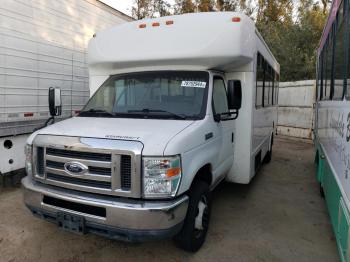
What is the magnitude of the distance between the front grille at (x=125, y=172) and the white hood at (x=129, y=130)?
194mm

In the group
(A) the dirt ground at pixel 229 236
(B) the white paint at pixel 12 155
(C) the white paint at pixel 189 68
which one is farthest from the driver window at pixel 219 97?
(B) the white paint at pixel 12 155

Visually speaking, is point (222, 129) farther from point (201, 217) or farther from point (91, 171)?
point (91, 171)

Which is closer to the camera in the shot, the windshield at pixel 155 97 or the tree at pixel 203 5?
the windshield at pixel 155 97

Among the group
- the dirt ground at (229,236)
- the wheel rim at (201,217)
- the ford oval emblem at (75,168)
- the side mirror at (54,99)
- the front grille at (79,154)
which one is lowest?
the dirt ground at (229,236)

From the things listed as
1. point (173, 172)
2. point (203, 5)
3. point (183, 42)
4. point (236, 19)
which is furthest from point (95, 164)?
point (203, 5)

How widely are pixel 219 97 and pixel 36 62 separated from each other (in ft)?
11.7

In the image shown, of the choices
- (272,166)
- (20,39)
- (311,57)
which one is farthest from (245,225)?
(311,57)

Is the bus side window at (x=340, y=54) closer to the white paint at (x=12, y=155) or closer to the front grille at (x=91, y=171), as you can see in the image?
the front grille at (x=91, y=171)

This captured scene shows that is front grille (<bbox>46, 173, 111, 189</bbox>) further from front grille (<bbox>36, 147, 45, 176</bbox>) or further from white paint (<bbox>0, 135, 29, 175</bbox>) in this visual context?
white paint (<bbox>0, 135, 29, 175</bbox>)

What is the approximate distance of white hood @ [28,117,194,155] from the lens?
9.55 feet

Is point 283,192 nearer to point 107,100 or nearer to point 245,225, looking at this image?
point 245,225

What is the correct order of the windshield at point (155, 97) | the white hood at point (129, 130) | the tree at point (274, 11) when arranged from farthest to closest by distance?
the tree at point (274, 11) < the windshield at point (155, 97) < the white hood at point (129, 130)

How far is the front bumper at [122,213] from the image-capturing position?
9.18 ft

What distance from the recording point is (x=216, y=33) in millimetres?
3832
